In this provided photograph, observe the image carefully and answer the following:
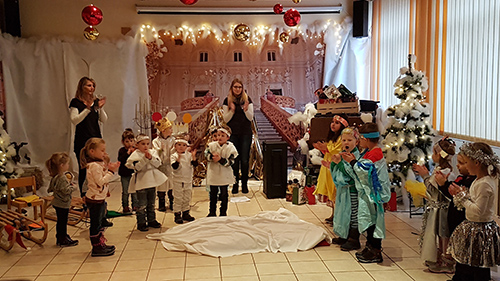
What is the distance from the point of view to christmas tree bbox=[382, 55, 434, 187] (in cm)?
657

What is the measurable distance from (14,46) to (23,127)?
1.63 meters

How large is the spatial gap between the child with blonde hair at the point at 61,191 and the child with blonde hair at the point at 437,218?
12.1ft

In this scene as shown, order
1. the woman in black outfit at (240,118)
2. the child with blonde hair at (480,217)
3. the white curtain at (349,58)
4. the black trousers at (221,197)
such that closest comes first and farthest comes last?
1. the child with blonde hair at (480,217)
2. the black trousers at (221,197)
3. the woman in black outfit at (240,118)
4. the white curtain at (349,58)

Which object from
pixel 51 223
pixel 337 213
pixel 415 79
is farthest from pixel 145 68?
pixel 337 213

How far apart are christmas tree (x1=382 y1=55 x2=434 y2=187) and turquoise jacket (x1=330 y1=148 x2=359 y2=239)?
1.96 meters

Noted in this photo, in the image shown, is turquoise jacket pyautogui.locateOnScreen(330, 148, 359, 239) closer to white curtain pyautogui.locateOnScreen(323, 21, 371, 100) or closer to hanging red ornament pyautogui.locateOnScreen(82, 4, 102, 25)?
hanging red ornament pyautogui.locateOnScreen(82, 4, 102, 25)

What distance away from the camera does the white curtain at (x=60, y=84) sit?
9430 millimetres

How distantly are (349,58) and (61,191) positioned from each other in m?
7.11

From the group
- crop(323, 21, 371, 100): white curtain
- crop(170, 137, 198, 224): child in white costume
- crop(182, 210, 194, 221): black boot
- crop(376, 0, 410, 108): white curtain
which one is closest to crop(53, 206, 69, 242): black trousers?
crop(170, 137, 198, 224): child in white costume

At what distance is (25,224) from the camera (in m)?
5.20

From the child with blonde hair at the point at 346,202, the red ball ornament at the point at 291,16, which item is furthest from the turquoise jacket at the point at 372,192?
the red ball ornament at the point at 291,16

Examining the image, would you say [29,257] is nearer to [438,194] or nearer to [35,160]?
[438,194]

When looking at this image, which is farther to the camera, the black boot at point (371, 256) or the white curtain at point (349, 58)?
the white curtain at point (349, 58)

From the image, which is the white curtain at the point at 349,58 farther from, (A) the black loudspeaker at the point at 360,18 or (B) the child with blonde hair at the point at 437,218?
(B) the child with blonde hair at the point at 437,218
